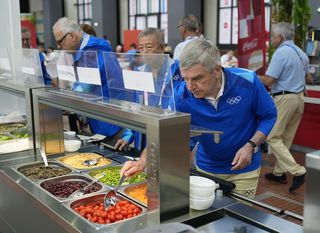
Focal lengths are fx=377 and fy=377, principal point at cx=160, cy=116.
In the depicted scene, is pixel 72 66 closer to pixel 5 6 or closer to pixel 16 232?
pixel 16 232

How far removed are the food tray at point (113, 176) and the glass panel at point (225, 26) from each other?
938cm

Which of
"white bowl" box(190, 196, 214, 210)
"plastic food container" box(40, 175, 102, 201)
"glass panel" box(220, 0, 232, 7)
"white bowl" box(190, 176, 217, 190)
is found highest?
"glass panel" box(220, 0, 232, 7)

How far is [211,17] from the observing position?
11039mm

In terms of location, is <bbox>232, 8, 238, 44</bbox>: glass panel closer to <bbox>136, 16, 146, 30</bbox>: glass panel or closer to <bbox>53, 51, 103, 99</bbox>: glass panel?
<bbox>136, 16, 146, 30</bbox>: glass panel

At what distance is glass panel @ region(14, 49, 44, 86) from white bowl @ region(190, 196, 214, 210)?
135 cm

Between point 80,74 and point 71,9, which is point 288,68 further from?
point 71,9

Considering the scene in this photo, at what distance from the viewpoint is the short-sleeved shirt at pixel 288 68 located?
14.1 ft

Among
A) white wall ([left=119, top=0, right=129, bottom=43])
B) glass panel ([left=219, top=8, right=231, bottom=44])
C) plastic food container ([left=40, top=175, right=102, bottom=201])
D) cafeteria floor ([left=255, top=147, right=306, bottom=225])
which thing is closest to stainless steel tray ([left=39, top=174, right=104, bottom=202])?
plastic food container ([left=40, top=175, right=102, bottom=201])

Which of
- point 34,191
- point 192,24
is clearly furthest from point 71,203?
point 192,24

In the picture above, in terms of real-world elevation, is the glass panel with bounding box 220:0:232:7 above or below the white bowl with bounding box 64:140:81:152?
above

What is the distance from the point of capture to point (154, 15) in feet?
43.2

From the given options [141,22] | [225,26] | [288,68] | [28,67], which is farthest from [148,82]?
[141,22]

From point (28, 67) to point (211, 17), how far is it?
9.12 metres

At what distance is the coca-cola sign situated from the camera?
15.4 ft
